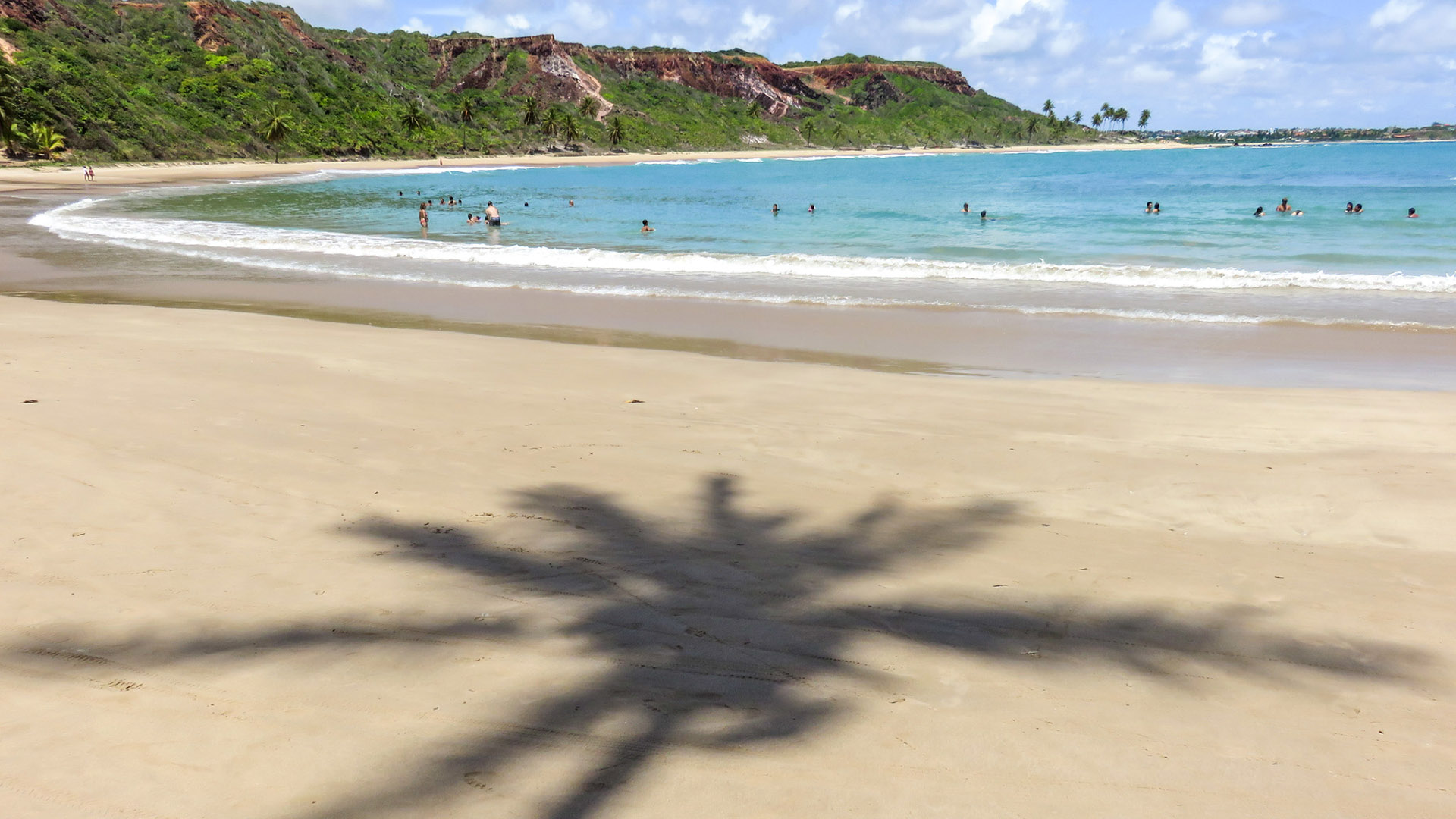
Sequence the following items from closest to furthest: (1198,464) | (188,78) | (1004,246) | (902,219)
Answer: (1198,464) < (1004,246) < (902,219) < (188,78)

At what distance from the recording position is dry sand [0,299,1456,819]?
107 inches

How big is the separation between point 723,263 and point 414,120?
100 meters

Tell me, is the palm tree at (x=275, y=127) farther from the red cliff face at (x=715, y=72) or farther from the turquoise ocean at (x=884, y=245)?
the red cliff face at (x=715, y=72)

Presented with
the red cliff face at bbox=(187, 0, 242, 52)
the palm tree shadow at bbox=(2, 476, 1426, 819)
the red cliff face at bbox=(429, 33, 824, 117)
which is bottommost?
the palm tree shadow at bbox=(2, 476, 1426, 819)

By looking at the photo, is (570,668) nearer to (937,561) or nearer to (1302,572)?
(937,561)

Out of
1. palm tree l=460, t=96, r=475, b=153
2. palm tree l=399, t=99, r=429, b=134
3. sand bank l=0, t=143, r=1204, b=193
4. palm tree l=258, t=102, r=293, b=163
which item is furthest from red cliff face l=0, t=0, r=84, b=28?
palm tree l=460, t=96, r=475, b=153

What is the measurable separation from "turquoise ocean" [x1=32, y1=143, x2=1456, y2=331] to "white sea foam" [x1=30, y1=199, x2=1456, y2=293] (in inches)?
2.9

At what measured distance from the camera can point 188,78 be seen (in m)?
82.6

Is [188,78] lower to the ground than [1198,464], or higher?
higher

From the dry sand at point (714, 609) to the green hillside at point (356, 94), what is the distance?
230 feet

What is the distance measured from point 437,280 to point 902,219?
2123 cm

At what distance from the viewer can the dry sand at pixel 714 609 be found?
8.90 ft

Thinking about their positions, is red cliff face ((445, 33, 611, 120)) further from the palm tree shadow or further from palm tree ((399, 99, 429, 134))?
the palm tree shadow

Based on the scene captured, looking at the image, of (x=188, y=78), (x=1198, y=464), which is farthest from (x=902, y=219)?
(x=188, y=78)
